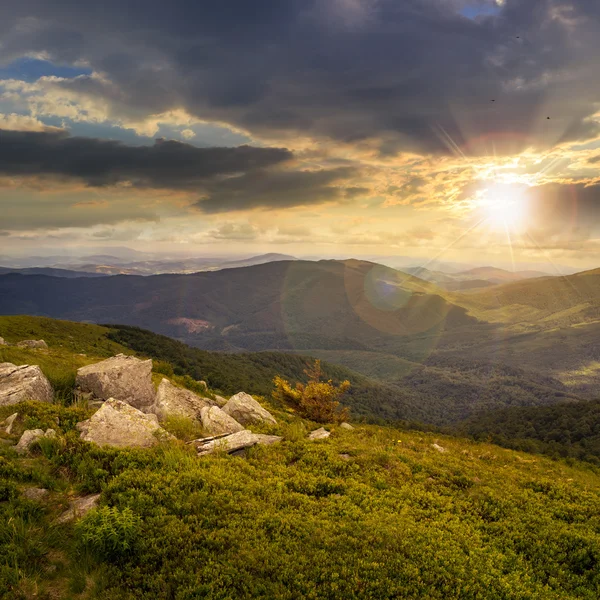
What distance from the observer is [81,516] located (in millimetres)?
9453

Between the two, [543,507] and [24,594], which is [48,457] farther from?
[543,507]

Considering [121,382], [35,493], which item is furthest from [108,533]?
[121,382]

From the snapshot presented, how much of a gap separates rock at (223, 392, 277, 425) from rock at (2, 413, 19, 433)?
31.4 feet

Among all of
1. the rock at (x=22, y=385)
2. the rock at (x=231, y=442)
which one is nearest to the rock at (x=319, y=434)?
the rock at (x=231, y=442)

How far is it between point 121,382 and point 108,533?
37.3 feet

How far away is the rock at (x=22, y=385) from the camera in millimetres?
15500

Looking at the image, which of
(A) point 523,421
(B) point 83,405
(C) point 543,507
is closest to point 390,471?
(C) point 543,507

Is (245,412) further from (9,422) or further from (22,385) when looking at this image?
(22,385)

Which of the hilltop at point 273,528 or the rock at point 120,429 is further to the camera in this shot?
the rock at point 120,429

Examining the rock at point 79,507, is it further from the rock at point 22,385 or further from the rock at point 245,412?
the rock at point 245,412

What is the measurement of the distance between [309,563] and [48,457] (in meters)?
9.47

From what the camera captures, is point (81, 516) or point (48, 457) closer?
point (81, 516)

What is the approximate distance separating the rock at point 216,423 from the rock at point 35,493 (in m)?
7.15

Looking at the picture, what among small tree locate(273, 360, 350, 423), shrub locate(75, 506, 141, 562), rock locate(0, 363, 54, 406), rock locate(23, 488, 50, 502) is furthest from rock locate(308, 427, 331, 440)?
rock locate(0, 363, 54, 406)
